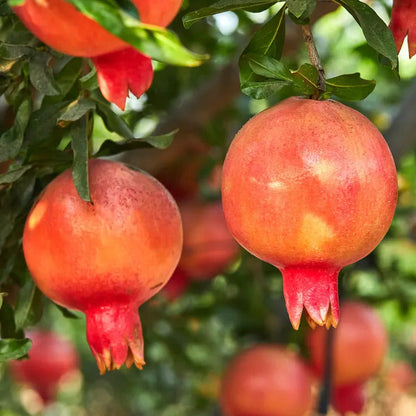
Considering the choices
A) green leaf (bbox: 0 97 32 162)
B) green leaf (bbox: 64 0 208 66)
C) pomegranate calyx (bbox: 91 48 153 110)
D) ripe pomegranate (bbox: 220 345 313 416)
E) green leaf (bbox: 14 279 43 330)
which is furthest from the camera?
ripe pomegranate (bbox: 220 345 313 416)

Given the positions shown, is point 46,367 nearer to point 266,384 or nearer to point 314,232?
point 266,384

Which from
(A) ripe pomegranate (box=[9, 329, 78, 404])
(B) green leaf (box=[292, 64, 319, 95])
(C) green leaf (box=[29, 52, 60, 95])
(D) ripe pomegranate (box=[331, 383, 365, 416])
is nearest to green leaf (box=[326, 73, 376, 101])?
(B) green leaf (box=[292, 64, 319, 95])

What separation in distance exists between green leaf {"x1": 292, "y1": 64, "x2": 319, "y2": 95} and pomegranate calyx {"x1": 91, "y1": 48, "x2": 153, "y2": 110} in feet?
0.55

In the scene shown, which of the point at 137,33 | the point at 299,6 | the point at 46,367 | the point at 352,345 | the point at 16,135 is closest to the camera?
the point at 137,33

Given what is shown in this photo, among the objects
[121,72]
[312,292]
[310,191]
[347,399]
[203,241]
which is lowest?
[347,399]

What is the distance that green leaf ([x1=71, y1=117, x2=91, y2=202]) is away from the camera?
819 millimetres

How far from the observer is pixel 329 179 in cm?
73

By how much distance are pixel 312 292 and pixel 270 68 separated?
223mm

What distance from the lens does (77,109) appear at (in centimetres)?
89

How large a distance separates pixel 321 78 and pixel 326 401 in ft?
3.35

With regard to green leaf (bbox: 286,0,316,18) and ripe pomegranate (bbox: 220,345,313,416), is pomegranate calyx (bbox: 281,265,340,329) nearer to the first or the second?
green leaf (bbox: 286,0,316,18)

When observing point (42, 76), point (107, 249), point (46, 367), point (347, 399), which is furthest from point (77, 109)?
point (46, 367)

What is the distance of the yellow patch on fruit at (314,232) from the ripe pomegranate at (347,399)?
145 centimetres

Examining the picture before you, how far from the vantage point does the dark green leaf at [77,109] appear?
34.0 inches
